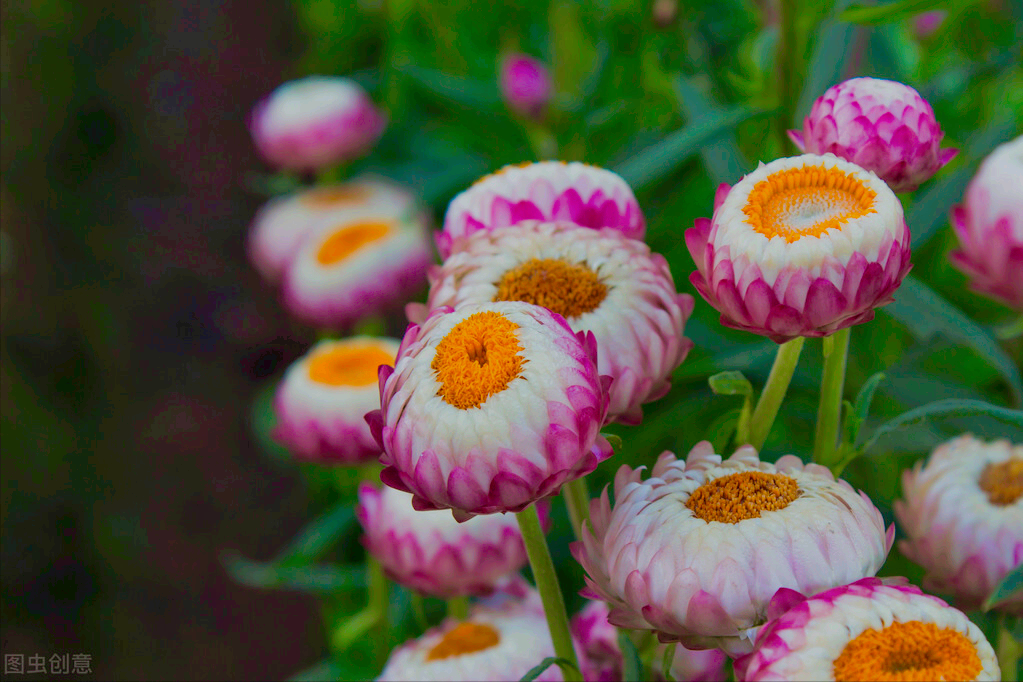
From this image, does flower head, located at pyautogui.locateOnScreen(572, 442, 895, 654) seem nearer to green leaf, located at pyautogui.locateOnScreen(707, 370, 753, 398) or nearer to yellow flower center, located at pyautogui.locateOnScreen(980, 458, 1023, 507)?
green leaf, located at pyautogui.locateOnScreen(707, 370, 753, 398)

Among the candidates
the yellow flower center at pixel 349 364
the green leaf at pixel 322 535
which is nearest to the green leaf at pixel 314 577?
the green leaf at pixel 322 535

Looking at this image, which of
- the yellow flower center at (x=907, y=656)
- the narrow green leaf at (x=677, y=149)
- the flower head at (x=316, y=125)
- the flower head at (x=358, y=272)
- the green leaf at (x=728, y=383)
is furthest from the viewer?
the flower head at (x=316, y=125)

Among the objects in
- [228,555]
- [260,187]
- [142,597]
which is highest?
[260,187]

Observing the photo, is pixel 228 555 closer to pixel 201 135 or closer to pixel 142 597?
pixel 142 597

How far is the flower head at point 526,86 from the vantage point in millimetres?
966

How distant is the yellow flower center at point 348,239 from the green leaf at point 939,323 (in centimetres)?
64

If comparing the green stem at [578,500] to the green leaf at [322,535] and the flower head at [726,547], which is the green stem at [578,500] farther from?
the green leaf at [322,535]

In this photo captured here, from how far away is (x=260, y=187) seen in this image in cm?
144

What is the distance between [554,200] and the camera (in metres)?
0.44

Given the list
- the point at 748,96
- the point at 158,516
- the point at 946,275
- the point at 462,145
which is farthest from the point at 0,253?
the point at 946,275

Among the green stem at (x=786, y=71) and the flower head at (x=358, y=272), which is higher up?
the green stem at (x=786, y=71)

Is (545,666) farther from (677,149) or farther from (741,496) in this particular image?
(677,149)

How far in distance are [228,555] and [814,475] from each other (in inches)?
37.8

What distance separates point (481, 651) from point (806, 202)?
0.93 feet
